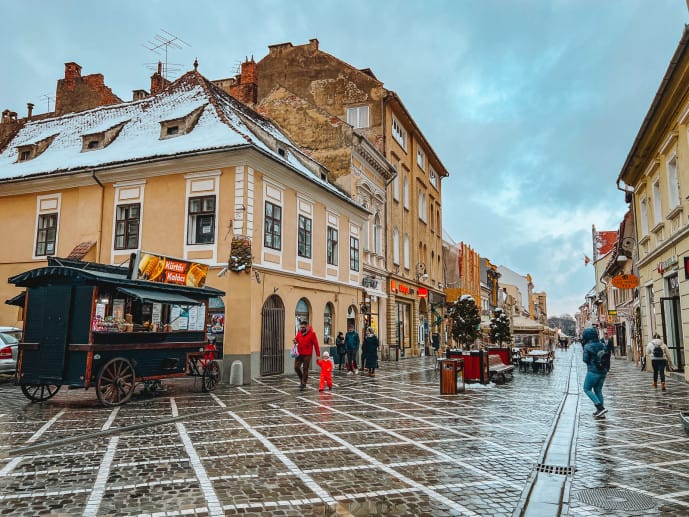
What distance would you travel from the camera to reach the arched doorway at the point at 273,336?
1850 centimetres

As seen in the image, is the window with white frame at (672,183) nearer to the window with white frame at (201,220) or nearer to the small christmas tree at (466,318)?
the small christmas tree at (466,318)

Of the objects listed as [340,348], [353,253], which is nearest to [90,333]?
[340,348]

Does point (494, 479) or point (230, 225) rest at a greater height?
point (230, 225)

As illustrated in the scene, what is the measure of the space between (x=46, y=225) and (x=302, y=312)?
35.8ft

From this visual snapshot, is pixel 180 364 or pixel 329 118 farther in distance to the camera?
pixel 329 118

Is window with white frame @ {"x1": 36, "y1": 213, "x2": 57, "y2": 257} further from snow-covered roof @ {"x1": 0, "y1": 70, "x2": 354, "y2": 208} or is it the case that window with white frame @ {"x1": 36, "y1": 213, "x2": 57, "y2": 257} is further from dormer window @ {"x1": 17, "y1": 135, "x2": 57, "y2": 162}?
dormer window @ {"x1": 17, "y1": 135, "x2": 57, "y2": 162}

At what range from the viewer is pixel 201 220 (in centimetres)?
1855

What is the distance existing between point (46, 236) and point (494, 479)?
21.0m

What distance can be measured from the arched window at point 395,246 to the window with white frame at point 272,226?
15.0m

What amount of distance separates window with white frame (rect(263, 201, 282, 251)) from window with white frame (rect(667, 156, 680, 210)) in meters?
13.3

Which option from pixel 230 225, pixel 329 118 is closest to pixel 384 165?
pixel 329 118

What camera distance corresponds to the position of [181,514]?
4848mm

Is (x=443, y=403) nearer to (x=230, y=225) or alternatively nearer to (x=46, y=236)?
(x=230, y=225)

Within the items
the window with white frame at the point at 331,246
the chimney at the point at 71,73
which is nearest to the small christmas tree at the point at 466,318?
the window with white frame at the point at 331,246
